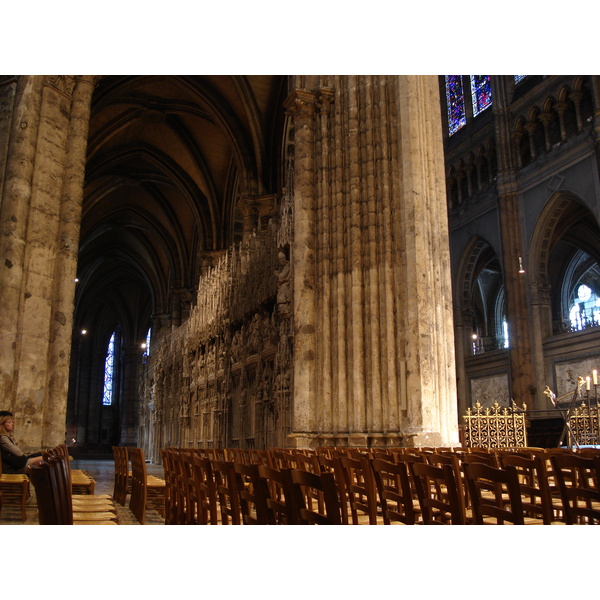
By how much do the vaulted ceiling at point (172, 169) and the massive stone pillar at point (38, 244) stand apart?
34.5 ft

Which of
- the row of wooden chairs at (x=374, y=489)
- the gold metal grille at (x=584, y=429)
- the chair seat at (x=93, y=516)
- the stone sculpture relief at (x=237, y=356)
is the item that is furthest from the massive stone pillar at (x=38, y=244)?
the gold metal grille at (x=584, y=429)

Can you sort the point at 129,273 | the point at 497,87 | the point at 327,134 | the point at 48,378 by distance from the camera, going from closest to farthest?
the point at 48,378
the point at 327,134
the point at 497,87
the point at 129,273

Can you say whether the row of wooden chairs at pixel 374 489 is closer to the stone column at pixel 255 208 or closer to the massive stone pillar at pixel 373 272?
the massive stone pillar at pixel 373 272

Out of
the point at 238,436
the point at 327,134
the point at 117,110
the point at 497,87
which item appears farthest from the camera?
the point at 497,87

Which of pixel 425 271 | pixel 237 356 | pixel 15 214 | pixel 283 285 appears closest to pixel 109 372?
pixel 237 356

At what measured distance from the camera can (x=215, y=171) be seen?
933 inches

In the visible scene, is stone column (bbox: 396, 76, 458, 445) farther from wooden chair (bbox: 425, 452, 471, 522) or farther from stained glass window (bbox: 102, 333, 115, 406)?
stained glass window (bbox: 102, 333, 115, 406)

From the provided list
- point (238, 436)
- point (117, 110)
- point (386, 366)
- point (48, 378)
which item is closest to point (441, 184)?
point (386, 366)

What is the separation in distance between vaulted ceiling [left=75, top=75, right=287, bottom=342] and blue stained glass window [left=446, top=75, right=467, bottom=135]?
10313mm

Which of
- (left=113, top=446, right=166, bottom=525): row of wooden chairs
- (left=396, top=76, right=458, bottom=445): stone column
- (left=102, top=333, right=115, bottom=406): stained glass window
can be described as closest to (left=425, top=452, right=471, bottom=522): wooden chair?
(left=113, top=446, right=166, bottom=525): row of wooden chairs

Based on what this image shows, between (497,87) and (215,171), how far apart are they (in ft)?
36.5

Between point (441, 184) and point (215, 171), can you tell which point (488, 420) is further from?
point (215, 171)

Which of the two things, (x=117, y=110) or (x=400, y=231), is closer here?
(x=400, y=231)

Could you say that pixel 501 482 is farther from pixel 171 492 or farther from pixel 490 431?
pixel 490 431
